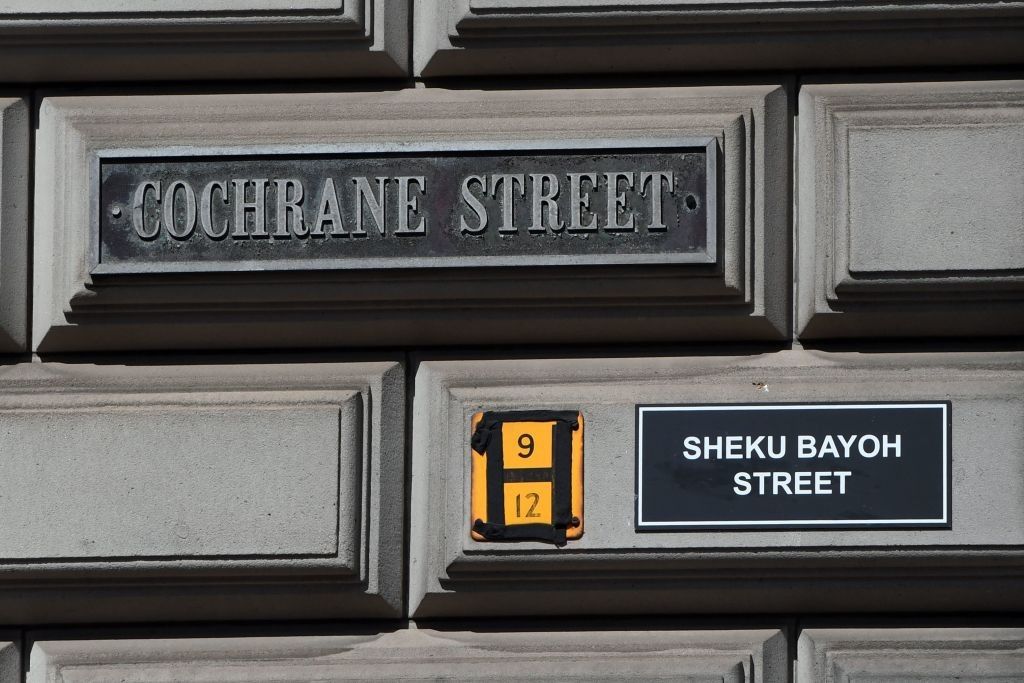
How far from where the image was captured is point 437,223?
2.69m

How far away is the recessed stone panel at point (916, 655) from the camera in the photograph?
2.63 metres

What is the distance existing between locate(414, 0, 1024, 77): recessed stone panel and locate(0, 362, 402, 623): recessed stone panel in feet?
2.66

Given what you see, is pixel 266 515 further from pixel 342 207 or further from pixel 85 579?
pixel 342 207

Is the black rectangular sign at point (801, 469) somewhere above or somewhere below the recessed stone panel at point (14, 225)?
below

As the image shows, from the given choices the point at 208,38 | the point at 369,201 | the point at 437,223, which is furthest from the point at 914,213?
the point at 208,38

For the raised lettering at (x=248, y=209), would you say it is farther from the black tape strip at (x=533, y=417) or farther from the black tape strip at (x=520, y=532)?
the black tape strip at (x=520, y=532)

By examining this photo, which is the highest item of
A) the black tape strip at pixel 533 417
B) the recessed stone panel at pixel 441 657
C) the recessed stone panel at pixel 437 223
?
the recessed stone panel at pixel 437 223

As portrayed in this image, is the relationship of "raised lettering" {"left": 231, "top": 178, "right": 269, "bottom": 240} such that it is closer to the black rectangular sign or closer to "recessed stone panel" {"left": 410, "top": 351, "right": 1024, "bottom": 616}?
"recessed stone panel" {"left": 410, "top": 351, "right": 1024, "bottom": 616}

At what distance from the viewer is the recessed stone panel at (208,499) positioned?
2.67 m

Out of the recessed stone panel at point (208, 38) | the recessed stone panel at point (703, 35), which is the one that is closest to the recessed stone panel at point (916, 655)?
the recessed stone panel at point (703, 35)

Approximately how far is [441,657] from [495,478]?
1.44 feet

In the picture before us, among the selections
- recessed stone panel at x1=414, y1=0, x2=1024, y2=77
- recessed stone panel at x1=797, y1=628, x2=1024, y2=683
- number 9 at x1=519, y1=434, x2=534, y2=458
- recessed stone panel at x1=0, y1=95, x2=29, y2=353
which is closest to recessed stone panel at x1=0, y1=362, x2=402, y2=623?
recessed stone panel at x1=0, y1=95, x2=29, y2=353

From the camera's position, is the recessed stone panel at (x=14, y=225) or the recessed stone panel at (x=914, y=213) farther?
the recessed stone panel at (x=14, y=225)

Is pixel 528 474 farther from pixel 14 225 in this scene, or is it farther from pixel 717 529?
pixel 14 225
